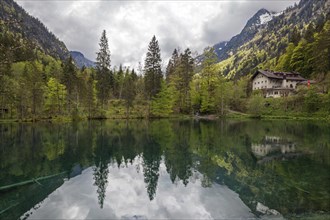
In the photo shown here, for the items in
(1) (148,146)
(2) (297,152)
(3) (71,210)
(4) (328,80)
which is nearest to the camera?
(3) (71,210)

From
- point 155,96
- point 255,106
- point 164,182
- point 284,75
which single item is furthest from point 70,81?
point 284,75

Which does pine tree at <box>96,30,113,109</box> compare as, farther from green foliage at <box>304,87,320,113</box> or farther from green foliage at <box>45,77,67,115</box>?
green foliage at <box>304,87,320,113</box>

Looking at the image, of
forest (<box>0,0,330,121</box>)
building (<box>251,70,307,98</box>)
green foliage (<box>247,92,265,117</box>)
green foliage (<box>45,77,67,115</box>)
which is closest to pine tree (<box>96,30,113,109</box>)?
forest (<box>0,0,330,121</box>)

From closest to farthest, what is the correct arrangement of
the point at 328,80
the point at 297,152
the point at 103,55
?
1. the point at 297,152
2. the point at 328,80
3. the point at 103,55

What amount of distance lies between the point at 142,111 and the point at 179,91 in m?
11.8

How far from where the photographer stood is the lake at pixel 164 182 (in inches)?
354

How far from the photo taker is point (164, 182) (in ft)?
41.7

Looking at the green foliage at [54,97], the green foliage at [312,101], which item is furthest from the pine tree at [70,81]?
the green foliage at [312,101]

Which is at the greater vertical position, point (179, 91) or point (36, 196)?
point (179, 91)

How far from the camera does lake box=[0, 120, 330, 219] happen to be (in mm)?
9000

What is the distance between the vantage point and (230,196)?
10.5 m

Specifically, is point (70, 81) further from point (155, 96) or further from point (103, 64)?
point (155, 96)

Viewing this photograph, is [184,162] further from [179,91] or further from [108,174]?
[179,91]

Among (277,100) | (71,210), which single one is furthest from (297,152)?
(277,100)
